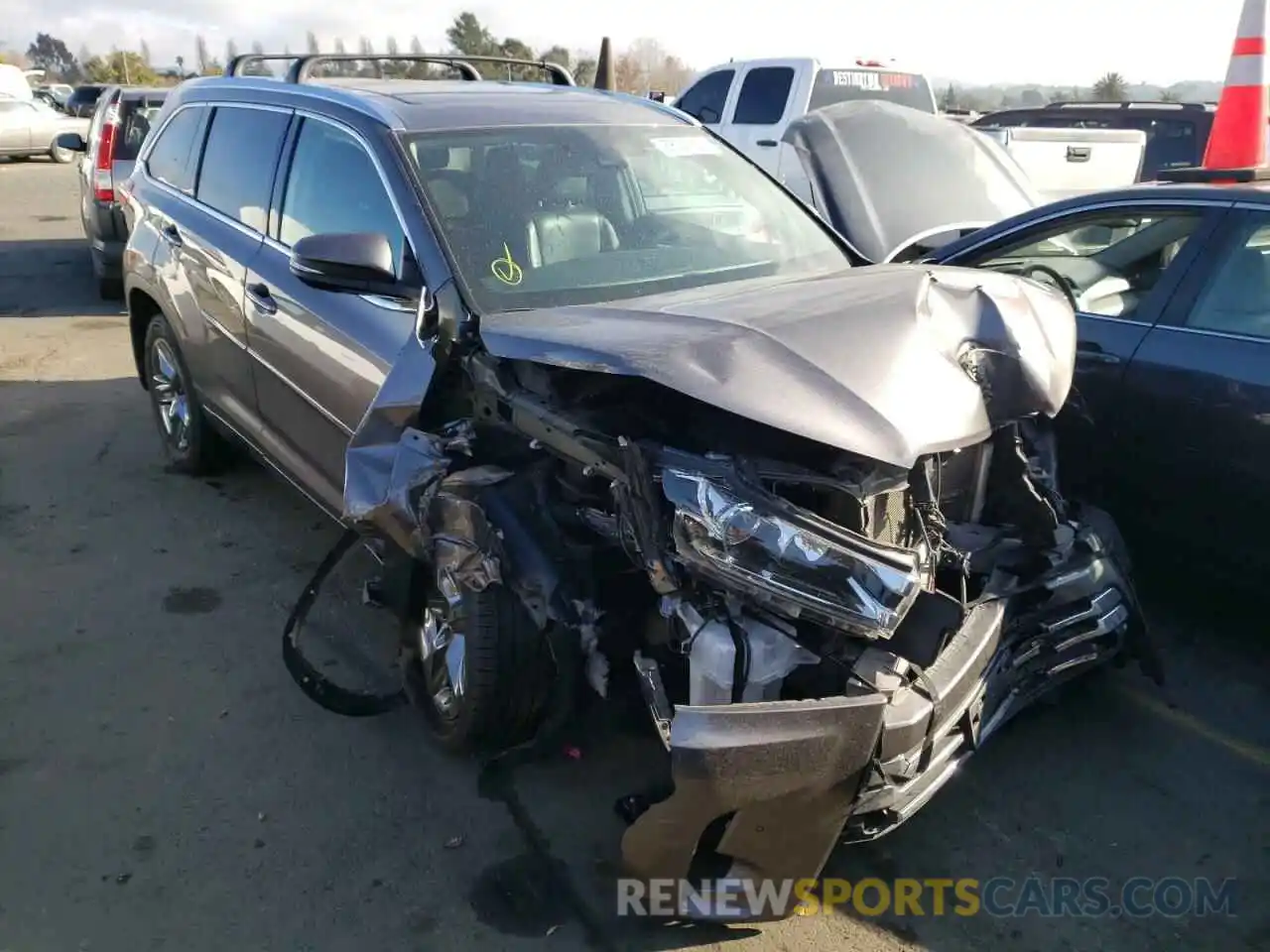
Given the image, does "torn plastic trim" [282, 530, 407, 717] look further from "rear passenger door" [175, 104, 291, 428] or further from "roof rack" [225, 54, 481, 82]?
"roof rack" [225, 54, 481, 82]

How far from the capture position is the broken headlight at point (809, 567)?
2441 millimetres

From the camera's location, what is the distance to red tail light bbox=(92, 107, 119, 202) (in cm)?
927

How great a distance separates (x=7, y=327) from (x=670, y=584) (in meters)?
8.38

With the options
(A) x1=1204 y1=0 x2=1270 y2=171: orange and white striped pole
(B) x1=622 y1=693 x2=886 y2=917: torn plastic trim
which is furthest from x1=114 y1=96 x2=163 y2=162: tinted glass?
(B) x1=622 y1=693 x2=886 y2=917: torn plastic trim

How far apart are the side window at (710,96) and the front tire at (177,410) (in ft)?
20.3

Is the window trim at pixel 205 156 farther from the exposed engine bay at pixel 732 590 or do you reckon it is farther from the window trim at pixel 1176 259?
the window trim at pixel 1176 259

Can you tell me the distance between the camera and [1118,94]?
31078mm

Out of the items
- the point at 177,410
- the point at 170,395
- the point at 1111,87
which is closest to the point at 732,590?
the point at 177,410

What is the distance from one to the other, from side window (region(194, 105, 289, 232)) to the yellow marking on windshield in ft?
4.72

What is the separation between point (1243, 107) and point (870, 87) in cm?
420

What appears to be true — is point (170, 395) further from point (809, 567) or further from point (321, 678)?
point (809, 567)

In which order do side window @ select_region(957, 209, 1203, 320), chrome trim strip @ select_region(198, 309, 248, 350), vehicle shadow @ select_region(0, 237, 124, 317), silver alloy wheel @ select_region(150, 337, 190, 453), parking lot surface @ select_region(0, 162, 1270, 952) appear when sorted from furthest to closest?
vehicle shadow @ select_region(0, 237, 124, 317) < silver alloy wheel @ select_region(150, 337, 190, 453) < chrome trim strip @ select_region(198, 309, 248, 350) < side window @ select_region(957, 209, 1203, 320) < parking lot surface @ select_region(0, 162, 1270, 952)

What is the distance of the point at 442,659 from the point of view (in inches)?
128

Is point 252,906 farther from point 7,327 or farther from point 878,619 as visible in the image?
point 7,327
